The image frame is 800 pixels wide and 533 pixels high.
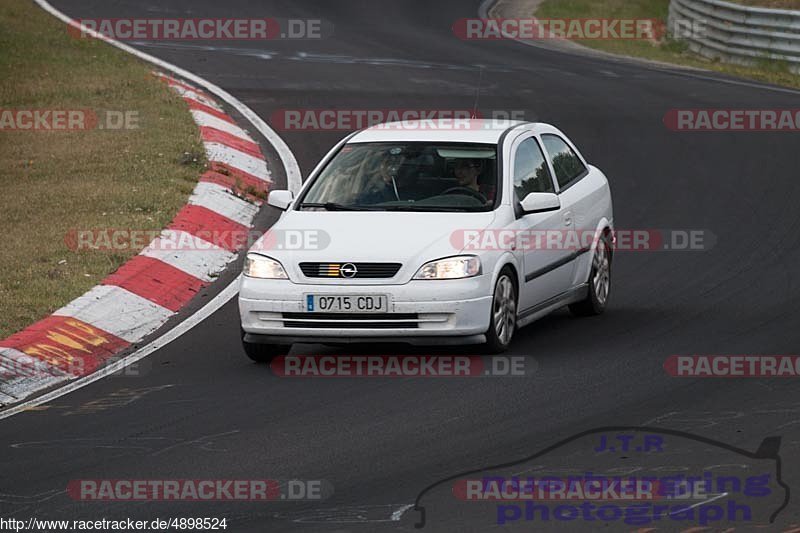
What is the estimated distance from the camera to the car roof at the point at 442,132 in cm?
1159

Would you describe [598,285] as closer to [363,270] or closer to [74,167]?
[363,270]

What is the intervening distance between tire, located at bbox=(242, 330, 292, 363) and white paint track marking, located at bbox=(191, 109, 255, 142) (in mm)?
8545

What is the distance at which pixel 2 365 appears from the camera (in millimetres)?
10531

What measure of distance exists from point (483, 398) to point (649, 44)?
78.4 feet

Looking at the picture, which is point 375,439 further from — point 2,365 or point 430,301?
point 2,365

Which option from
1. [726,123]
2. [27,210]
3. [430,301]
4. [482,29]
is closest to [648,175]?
[726,123]

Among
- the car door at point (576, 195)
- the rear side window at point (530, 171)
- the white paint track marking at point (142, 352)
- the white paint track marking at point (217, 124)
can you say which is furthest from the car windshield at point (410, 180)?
the white paint track marking at point (217, 124)

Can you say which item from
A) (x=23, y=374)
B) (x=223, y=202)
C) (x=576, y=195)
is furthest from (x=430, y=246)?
(x=223, y=202)

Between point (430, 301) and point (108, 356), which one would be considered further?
point (108, 356)

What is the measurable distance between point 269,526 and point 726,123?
15.3 meters

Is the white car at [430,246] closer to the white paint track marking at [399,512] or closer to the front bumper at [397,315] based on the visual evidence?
the front bumper at [397,315]

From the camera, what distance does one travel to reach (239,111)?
20984 mm

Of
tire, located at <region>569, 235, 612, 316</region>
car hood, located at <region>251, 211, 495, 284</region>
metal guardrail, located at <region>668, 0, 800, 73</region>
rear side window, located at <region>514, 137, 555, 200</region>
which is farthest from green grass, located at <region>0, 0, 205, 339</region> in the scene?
metal guardrail, located at <region>668, 0, 800, 73</region>

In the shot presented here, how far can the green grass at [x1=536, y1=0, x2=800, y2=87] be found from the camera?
2752cm
